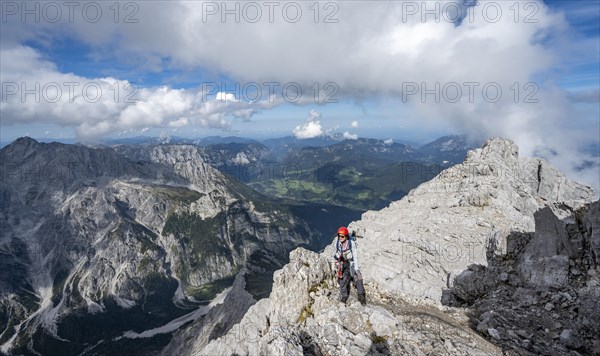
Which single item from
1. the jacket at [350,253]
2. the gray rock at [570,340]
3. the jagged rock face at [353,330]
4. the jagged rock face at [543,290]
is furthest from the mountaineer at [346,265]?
the gray rock at [570,340]

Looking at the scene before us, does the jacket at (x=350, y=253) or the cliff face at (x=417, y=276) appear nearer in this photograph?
the cliff face at (x=417, y=276)

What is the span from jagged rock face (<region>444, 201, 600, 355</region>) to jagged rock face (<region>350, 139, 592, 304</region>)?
14.5 ft

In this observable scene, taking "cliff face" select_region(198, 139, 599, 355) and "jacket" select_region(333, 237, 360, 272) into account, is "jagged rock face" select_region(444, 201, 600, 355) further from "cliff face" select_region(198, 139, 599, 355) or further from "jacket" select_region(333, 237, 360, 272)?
"jacket" select_region(333, 237, 360, 272)

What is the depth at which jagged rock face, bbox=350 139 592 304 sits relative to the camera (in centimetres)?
4391

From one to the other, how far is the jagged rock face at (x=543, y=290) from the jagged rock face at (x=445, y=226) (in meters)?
4.42

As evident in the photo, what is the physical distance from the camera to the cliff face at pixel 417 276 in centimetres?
1667

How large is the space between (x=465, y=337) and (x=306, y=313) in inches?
358

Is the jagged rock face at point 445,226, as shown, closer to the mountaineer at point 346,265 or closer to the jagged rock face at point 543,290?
the jagged rock face at point 543,290

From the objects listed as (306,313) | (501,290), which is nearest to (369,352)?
(306,313)

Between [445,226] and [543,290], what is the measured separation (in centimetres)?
2964

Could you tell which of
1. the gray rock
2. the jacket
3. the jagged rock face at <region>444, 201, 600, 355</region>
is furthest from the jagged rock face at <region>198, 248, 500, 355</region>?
the gray rock

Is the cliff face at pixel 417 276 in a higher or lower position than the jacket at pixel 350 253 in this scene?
lower

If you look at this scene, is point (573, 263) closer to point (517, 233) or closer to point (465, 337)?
point (517, 233)

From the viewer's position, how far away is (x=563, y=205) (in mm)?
40375
